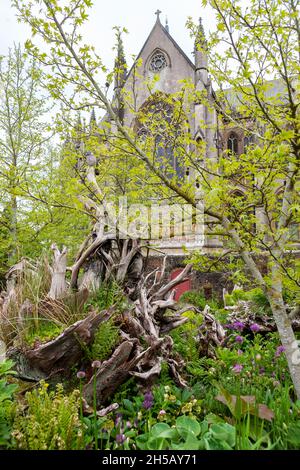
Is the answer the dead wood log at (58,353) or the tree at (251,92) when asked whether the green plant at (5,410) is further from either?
the tree at (251,92)

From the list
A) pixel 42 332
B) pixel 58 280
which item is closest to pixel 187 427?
pixel 42 332

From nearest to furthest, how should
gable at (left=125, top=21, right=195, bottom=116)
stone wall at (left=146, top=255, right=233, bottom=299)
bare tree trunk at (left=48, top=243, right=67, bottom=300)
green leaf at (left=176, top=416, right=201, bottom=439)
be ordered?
green leaf at (left=176, top=416, right=201, bottom=439) → bare tree trunk at (left=48, top=243, right=67, bottom=300) → stone wall at (left=146, top=255, right=233, bottom=299) → gable at (left=125, top=21, right=195, bottom=116)

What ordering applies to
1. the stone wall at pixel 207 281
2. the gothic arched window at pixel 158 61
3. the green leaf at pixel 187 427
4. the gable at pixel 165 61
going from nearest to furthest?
the green leaf at pixel 187 427
the stone wall at pixel 207 281
the gable at pixel 165 61
the gothic arched window at pixel 158 61

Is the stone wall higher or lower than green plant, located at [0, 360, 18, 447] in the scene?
lower

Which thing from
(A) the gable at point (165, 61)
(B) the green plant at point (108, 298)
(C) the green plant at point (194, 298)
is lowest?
(C) the green plant at point (194, 298)

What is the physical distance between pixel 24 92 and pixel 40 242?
5294 millimetres

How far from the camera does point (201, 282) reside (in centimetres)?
1616

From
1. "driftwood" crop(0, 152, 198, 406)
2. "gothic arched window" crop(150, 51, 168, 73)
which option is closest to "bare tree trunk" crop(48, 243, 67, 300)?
"driftwood" crop(0, 152, 198, 406)

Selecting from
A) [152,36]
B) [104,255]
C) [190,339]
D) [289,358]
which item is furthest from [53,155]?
[152,36]

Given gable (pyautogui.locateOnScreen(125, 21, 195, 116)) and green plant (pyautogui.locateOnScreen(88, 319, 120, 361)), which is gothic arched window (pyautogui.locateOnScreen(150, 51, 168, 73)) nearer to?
gable (pyautogui.locateOnScreen(125, 21, 195, 116))

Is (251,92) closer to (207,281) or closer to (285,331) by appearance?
(285,331)

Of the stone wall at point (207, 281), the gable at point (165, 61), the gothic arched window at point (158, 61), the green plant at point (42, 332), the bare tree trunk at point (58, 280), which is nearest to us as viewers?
the green plant at point (42, 332)

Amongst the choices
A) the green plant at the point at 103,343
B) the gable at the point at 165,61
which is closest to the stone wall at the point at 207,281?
the gable at the point at 165,61
